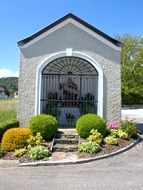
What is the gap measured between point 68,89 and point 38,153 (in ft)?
19.7

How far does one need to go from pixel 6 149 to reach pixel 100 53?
20.3 feet

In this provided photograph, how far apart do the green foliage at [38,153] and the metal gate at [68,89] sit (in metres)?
4.31

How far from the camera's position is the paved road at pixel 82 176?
781 centimetres

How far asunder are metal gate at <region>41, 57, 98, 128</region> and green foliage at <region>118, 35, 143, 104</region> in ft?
92.8

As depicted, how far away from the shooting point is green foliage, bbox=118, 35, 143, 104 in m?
43.9

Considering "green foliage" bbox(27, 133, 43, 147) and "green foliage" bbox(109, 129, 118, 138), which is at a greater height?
"green foliage" bbox(109, 129, 118, 138)

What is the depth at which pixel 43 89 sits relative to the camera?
52.2ft

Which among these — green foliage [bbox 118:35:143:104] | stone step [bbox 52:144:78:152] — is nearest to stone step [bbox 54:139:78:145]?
stone step [bbox 52:144:78:152]

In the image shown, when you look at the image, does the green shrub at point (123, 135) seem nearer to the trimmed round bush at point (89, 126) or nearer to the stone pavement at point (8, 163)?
the trimmed round bush at point (89, 126)

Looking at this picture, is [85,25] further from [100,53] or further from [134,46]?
[134,46]

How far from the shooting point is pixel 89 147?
37.1ft

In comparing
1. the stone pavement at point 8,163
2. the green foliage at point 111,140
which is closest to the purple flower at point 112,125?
the green foliage at point 111,140

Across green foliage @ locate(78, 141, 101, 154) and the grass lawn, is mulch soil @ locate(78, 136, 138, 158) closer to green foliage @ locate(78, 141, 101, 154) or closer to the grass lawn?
green foliage @ locate(78, 141, 101, 154)

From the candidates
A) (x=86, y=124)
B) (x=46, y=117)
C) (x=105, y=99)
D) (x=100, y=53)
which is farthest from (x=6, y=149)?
(x=100, y=53)
